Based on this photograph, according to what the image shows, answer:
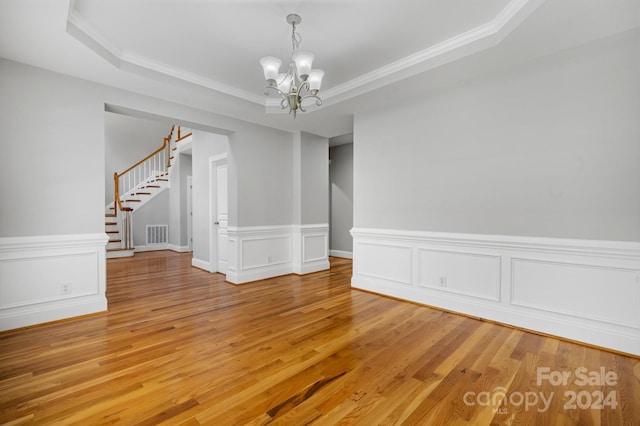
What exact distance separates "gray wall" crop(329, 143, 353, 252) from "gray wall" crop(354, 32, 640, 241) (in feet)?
10.2

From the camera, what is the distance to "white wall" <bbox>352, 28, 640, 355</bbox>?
2459mm

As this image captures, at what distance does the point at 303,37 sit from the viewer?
2834 millimetres

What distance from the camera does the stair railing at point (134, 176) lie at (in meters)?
7.93

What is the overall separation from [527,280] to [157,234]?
29.9 ft

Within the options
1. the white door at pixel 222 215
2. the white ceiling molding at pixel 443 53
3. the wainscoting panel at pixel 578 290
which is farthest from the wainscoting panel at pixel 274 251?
the wainscoting panel at pixel 578 290

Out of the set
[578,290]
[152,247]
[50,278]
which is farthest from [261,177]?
[152,247]

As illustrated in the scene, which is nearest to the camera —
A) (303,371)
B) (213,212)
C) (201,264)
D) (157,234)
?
(303,371)

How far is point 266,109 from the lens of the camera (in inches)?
175

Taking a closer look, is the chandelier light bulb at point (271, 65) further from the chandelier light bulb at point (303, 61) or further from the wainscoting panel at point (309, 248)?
the wainscoting panel at point (309, 248)

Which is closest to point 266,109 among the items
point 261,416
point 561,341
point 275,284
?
point 275,284

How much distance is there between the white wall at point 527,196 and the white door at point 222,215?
3.02m

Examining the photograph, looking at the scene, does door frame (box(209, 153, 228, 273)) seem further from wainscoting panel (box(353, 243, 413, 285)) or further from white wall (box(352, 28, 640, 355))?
white wall (box(352, 28, 640, 355))

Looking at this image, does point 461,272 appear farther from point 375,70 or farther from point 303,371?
point 375,70

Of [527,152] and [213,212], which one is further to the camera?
[213,212]
